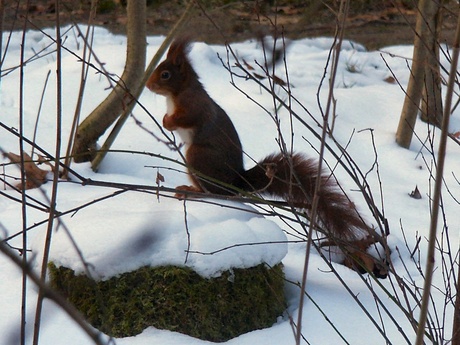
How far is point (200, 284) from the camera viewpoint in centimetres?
238

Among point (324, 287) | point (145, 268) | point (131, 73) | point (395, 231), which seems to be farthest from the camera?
point (131, 73)

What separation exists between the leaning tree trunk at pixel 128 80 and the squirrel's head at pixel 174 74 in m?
0.36

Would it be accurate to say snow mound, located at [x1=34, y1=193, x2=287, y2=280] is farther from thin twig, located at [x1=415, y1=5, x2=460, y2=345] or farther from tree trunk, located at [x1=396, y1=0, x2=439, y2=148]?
tree trunk, located at [x1=396, y1=0, x2=439, y2=148]

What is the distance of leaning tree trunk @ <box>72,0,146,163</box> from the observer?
3.77 meters

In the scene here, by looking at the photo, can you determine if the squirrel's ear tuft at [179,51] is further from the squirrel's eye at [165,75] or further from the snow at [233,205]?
the snow at [233,205]

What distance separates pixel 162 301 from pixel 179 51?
1433 millimetres

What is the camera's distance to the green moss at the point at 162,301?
2342 mm

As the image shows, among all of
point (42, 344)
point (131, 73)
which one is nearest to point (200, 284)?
point (42, 344)

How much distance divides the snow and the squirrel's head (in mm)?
335

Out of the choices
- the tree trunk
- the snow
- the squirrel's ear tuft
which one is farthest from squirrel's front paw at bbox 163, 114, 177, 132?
the tree trunk

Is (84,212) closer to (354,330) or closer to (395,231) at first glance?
(354,330)

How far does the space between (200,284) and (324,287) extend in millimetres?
590

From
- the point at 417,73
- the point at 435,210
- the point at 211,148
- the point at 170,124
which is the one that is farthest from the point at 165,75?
the point at 435,210

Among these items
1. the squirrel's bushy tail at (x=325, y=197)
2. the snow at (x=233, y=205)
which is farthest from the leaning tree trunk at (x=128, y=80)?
the squirrel's bushy tail at (x=325, y=197)
